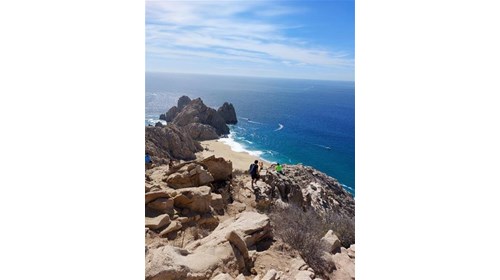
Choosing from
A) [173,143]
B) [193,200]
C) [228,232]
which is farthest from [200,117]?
[228,232]

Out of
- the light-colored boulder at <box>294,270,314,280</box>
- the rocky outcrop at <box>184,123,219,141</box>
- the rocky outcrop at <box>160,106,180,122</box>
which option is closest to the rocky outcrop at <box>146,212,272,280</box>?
the light-colored boulder at <box>294,270,314,280</box>

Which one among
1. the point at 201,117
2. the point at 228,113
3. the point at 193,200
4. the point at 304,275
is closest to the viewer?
the point at 304,275

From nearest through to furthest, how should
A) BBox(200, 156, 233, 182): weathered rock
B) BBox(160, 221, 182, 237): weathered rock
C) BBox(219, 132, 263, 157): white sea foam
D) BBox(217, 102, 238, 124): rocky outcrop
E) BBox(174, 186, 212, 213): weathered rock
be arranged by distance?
BBox(160, 221, 182, 237): weathered rock, BBox(174, 186, 212, 213): weathered rock, BBox(200, 156, 233, 182): weathered rock, BBox(219, 132, 263, 157): white sea foam, BBox(217, 102, 238, 124): rocky outcrop

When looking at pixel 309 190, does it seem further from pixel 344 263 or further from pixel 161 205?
pixel 161 205

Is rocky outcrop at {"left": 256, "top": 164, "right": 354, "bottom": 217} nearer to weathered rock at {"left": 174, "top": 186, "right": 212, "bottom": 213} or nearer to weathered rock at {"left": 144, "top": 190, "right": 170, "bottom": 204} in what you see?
weathered rock at {"left": 174, "top": 186, "right": 212, "bottom": 213}
